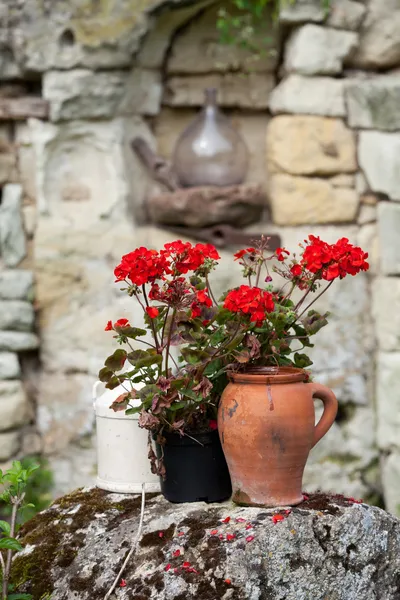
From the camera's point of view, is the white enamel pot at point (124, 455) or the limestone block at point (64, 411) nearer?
the white enamel pot at point (124, 455)

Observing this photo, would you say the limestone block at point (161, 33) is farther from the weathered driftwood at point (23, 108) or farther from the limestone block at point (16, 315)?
the limestone block at point (16, 315)

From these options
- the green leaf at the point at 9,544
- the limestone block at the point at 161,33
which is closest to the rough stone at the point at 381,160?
the limestone block at the point at 161,33

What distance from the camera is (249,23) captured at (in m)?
3.87

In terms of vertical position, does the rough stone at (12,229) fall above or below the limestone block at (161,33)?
below

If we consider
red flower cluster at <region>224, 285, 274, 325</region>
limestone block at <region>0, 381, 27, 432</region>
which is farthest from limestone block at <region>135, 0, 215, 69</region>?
red flower cluster at <region>224, 285, 274, 325</region>

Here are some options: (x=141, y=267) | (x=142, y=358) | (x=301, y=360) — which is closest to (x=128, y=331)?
(x=142, y=358)

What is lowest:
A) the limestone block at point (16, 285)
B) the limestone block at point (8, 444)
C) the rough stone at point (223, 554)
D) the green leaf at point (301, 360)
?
the limestone block at point (8, 444)

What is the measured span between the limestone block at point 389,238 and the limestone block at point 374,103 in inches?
13.9

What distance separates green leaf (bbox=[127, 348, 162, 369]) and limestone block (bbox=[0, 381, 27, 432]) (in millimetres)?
1962

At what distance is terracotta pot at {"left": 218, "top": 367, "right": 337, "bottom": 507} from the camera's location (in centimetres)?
179

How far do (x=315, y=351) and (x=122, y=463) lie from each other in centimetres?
183

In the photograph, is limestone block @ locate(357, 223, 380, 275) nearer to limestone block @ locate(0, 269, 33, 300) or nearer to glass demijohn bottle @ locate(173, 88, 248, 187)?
glass demijohn bottle @ locate(173, 88, 248, 187)

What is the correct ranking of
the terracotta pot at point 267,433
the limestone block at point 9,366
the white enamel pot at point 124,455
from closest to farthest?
the terracotta pot at point 267,433 → the white enamel pot at point 124,455 → the limestone block at point 9,366

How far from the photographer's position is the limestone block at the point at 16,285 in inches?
150
